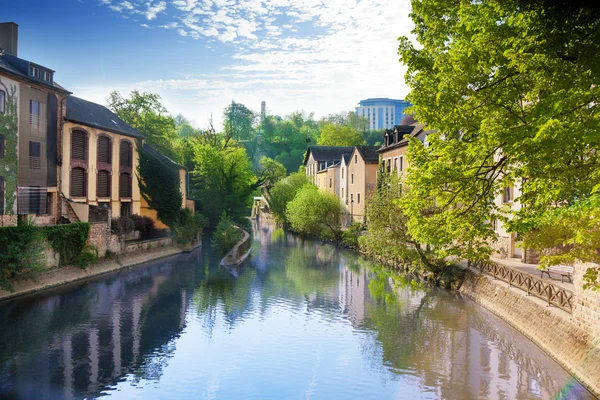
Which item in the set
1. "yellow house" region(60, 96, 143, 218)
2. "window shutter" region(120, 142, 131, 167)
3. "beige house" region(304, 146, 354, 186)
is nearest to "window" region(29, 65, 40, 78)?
"yellow house" region(60, 96, 143, 218)

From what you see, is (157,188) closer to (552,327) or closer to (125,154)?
(125,154)

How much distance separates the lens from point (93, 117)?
3612 cm

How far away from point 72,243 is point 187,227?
604 inches

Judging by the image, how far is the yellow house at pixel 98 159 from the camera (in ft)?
107

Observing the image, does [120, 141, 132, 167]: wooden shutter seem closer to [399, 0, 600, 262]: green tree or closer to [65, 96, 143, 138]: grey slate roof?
[65, 96, 143, 138]: grey slate roof

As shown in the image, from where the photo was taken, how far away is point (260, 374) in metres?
13.9

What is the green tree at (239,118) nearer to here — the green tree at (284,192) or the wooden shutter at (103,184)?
the green tree at (284,192)

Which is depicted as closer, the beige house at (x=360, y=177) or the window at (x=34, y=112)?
the window at (x=34, y=112)

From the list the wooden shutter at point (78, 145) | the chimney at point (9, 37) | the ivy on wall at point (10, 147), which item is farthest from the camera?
the wooden shutter at point (78, 145)

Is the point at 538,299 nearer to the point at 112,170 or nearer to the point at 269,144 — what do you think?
the point at 112,170

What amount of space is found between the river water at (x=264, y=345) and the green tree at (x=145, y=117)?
33326mm

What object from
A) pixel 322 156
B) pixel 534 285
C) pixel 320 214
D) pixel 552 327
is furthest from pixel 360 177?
pixel 552 327

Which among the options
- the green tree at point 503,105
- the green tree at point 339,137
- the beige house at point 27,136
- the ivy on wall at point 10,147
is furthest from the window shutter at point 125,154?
the green tree at point 339,137

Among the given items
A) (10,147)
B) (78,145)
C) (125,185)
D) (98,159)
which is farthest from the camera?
(125,185)
